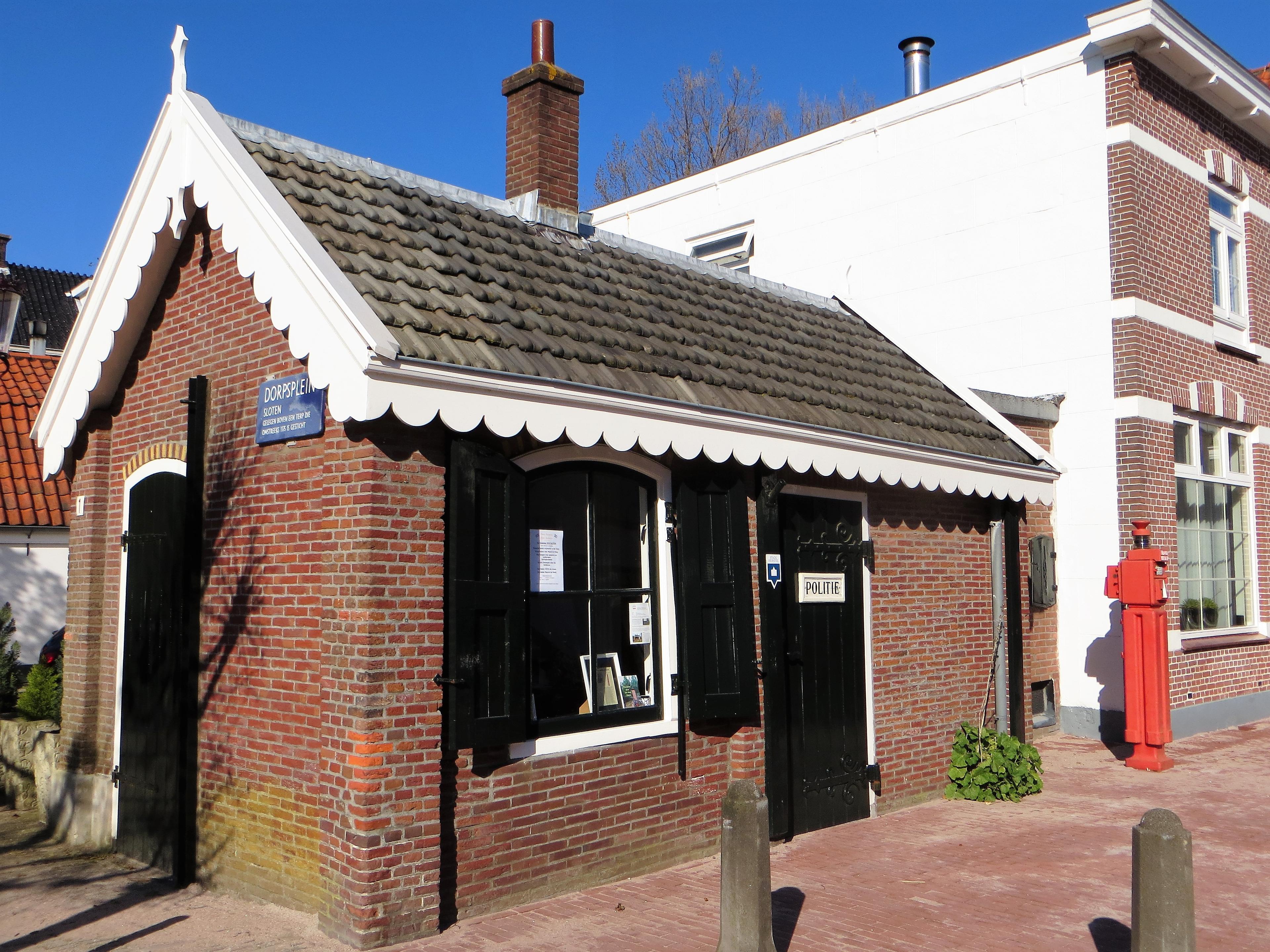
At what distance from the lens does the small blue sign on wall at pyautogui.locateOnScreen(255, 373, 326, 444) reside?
626 centimetres

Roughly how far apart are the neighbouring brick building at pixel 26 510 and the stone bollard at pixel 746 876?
12.4 meters

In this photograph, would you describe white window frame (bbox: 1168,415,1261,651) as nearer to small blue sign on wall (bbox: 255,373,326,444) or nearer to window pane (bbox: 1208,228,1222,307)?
window pane (bbox: 1208,228,1222,307)

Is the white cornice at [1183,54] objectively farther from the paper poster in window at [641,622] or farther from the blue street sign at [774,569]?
the paper poster in window at [641,622]

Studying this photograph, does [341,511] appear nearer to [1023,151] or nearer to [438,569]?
[438,569]

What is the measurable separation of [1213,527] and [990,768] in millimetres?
6681

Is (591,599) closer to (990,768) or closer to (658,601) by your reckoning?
(658,601)

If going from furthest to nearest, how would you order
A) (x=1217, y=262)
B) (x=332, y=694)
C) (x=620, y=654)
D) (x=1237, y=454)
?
(x=1237, y=454)
(x=1217, y=262)
(x=620, y=654)
(x=332, y=694)

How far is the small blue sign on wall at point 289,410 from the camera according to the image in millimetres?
6258

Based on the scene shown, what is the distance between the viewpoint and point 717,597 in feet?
24.7

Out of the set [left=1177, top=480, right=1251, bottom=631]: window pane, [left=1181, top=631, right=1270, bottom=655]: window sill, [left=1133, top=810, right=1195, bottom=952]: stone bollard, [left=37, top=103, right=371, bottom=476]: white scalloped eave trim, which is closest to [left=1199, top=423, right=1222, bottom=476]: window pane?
[left=1177, top=480, right=1251, bottom=631]: window pane

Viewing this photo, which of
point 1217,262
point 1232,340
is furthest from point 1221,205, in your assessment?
point 1232,340

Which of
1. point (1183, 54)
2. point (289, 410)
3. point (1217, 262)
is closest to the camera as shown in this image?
point (289, 410)

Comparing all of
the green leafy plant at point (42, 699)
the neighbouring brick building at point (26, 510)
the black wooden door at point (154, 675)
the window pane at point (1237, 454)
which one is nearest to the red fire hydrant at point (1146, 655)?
the window pane at point (1237, 454)

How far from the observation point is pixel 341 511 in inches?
238
